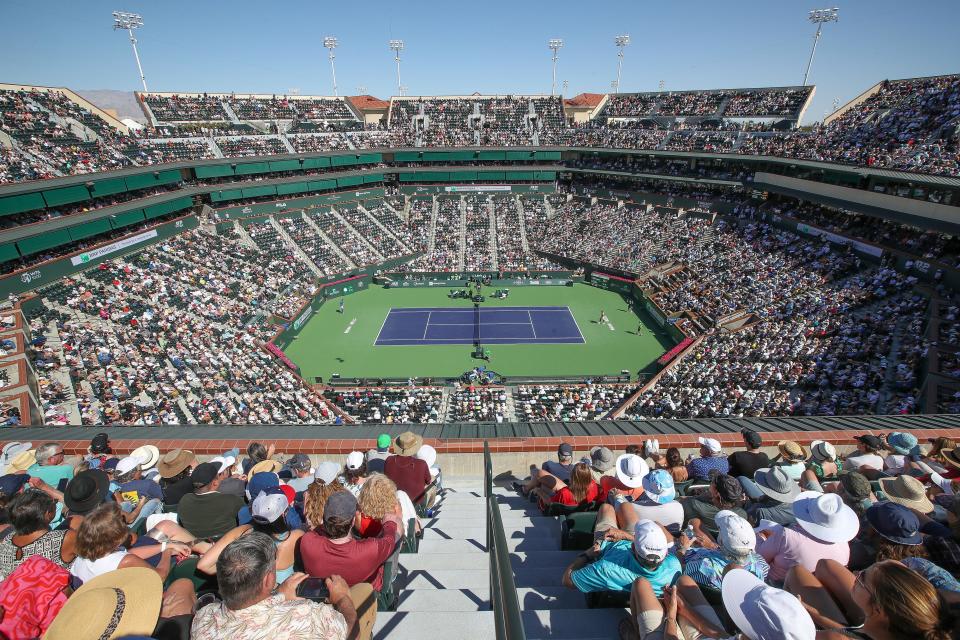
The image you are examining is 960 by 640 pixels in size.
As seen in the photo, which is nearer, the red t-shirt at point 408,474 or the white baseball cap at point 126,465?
the red t-shirt at point 408,474

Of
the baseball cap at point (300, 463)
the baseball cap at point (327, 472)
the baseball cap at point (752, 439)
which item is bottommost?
the baseball cap at point (752, 439)

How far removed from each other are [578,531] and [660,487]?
1.12 meters

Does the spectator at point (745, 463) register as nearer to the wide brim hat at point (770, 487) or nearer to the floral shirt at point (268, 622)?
the wide brim hat at point (770, 487)

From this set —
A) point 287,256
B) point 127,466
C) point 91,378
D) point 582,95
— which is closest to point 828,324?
point 127,466

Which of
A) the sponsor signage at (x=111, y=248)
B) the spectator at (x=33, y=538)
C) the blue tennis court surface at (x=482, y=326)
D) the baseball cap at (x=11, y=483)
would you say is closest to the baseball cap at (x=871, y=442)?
the spectator at (x=33, y=538)

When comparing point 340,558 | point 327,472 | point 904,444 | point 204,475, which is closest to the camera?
point 340,558

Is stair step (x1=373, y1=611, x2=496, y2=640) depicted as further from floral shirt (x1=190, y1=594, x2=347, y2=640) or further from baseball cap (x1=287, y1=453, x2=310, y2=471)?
baseball cap (x1=287, y1=453, x2=310, y2=471)

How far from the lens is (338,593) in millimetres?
3277

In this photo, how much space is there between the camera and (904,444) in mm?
7156

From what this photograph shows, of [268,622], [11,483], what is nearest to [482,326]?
[11,483]

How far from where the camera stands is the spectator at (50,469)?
650 centimetres

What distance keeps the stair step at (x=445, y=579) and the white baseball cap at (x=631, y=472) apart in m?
1.46

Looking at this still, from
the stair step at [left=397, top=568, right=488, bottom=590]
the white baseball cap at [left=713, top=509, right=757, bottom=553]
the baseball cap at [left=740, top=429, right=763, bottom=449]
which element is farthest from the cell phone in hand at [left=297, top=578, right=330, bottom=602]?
the baseball cap at [left=740, top=429, right=763, bottom=449]

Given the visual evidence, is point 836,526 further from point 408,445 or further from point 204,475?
point 204,475
